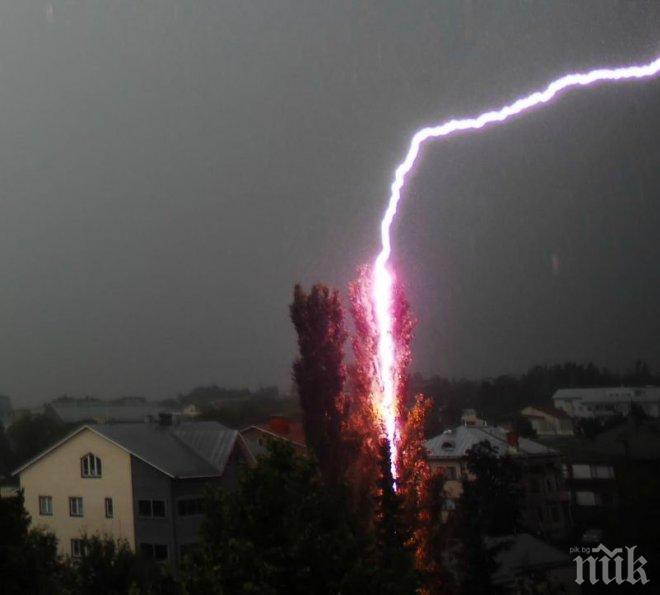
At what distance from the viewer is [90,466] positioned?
1199 inches

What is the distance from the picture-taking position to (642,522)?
23.2 m

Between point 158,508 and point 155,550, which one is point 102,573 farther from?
point 158,508

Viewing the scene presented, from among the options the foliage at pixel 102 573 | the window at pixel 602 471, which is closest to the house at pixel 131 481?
the foliage at pixel 102 573

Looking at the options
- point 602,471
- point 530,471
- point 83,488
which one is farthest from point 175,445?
point 602,471

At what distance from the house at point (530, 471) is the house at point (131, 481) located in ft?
22.9

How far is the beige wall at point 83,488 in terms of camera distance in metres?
29.4

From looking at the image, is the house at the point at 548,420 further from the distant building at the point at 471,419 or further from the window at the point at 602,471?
the window at the point at 602,471

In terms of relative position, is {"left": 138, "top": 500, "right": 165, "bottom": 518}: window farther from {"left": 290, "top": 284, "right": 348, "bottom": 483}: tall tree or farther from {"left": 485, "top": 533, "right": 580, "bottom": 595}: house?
{"left": 485, "top": 533, "right": 580, "bottom": 595}: house

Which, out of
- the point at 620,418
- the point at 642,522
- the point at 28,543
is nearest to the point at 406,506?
the point at 642,522

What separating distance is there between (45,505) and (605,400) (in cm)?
2521

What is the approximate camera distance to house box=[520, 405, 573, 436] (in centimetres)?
3892

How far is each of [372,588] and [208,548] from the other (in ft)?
5.87

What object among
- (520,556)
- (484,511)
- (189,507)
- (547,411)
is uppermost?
(547,411)

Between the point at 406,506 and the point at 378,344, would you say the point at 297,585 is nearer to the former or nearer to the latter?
the point at 406,506
